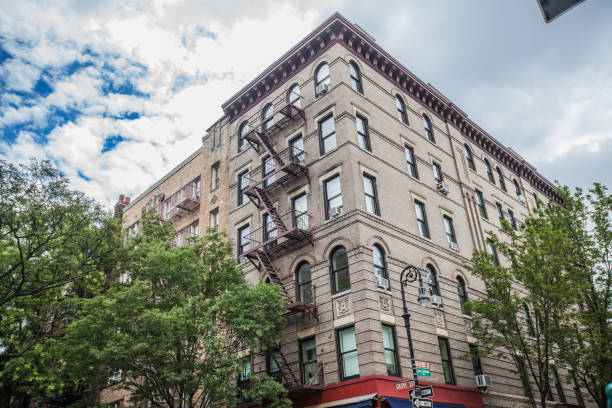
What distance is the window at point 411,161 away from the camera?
2480cm

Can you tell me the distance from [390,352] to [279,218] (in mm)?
8050

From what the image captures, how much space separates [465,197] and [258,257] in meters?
13.5

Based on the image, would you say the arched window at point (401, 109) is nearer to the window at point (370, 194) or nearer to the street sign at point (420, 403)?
the window at point (370, 194)

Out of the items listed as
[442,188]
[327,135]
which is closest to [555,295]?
[442,188]

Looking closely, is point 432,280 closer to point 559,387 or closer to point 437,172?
point 437,172

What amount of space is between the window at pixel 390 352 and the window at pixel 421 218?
6.36 meters

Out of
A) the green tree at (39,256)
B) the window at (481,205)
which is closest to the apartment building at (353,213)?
the window at (481,205)

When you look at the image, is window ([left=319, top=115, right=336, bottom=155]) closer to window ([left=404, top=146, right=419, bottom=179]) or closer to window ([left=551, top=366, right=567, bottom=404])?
window ([left=404, top=146, right=419, bottom=179])

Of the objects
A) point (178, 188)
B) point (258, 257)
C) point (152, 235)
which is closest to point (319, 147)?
point (258, 257)

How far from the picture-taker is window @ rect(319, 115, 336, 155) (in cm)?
2222

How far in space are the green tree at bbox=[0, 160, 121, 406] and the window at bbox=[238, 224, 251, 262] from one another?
6.19 meters

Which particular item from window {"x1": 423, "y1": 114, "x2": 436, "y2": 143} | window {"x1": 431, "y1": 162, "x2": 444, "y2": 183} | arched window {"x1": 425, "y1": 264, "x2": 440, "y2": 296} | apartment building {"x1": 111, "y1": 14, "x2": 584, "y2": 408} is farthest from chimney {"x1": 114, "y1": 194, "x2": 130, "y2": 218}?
arched window {"x1": 425, "y1": 264, "x2": 440, "y2": 296}

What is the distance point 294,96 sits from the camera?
26.0 m

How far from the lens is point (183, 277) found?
1742cm
